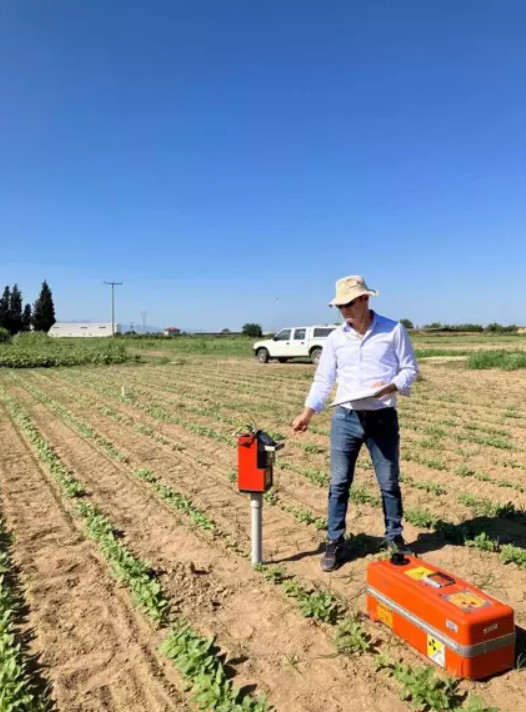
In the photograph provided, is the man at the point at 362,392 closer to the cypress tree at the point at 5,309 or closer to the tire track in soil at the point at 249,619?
the tire track in soil at the point at 249,619

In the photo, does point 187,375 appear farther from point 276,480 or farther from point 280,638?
point 280,638

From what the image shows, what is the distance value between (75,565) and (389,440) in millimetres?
2584

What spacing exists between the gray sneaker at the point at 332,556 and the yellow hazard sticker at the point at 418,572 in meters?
0.95

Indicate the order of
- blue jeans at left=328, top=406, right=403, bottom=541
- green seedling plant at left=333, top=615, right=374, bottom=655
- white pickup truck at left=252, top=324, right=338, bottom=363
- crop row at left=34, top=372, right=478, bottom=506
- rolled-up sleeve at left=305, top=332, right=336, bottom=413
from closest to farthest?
green seedling plant at left=333, top=615, right=374, bottom=655, blue jeans at left=328, top=406, right=403, bottom=541, rolled-up sleeve at left=305, top=332, right=336, bottom=413, crop row at left=34, top=372, right=478, bottom=506, white pickup truck at left=252, top=324, right=338, bottom=363

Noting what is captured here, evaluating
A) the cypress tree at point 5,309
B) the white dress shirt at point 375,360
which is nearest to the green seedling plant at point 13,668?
the white dress shirt at point 375,360

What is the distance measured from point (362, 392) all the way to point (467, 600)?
1451 mm

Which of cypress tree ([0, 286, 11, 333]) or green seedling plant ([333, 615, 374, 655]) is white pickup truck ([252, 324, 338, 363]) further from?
cypress tree ([0, 286, 11, 333])

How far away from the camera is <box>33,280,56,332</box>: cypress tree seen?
10400 cm

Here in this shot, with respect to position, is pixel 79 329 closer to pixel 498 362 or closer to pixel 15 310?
pixel 15 310

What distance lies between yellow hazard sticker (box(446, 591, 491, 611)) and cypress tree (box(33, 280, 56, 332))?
10958 cm

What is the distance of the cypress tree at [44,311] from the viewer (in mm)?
104000

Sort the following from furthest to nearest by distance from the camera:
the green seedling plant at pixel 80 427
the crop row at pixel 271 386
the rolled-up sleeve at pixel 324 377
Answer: the crop row at pixel 271 386 → the green seedling plant at pixel 80 427 → the rolled-up sleeve at pixel 324 377

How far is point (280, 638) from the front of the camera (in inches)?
127

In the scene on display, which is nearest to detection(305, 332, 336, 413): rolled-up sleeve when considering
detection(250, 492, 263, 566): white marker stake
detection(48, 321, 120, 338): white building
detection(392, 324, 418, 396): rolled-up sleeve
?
detection(392, 324, 418, 396): rolled-up sleeve
